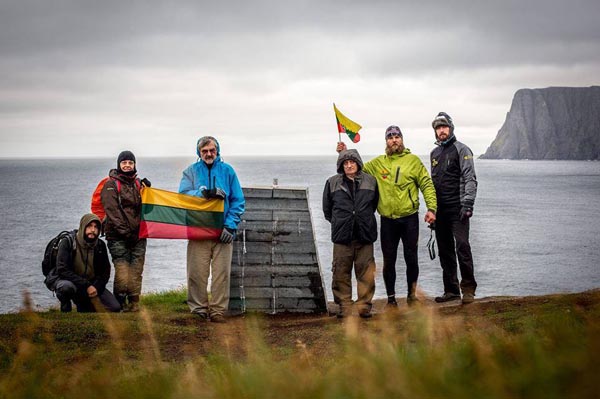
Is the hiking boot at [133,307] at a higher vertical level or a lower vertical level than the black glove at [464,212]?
lower

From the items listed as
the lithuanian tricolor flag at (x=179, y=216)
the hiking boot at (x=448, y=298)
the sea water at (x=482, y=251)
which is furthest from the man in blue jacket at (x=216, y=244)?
the sea water at (x=482, y=251)

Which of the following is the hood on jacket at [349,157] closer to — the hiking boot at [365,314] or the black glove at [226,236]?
the black glove at [226,236]

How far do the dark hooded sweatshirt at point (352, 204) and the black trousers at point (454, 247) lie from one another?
1141mm

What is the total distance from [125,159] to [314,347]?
4.18 m

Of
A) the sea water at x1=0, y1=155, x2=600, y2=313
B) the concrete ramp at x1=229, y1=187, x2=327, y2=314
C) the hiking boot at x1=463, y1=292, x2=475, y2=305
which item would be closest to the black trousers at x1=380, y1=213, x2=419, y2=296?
the hiking boot at x1=463, y1=292, x2=475, y2=305

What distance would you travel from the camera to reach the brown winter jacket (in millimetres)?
9641

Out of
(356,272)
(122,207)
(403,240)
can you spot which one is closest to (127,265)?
(122,207)

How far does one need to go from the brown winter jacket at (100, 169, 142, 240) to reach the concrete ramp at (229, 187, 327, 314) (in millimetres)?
1494

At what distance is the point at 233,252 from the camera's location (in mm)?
10141

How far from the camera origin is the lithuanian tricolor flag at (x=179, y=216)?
9.30m

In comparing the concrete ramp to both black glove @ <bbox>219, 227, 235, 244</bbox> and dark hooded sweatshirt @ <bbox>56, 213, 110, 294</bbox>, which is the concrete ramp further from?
dark hooded sweatshirt @ <bbox>56, 213, 110, 294</bbox>

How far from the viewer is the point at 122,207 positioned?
383 inches

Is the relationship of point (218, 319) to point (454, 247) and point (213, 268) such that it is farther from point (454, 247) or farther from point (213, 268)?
point (454, 247)

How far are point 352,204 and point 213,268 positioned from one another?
207 centimetres
